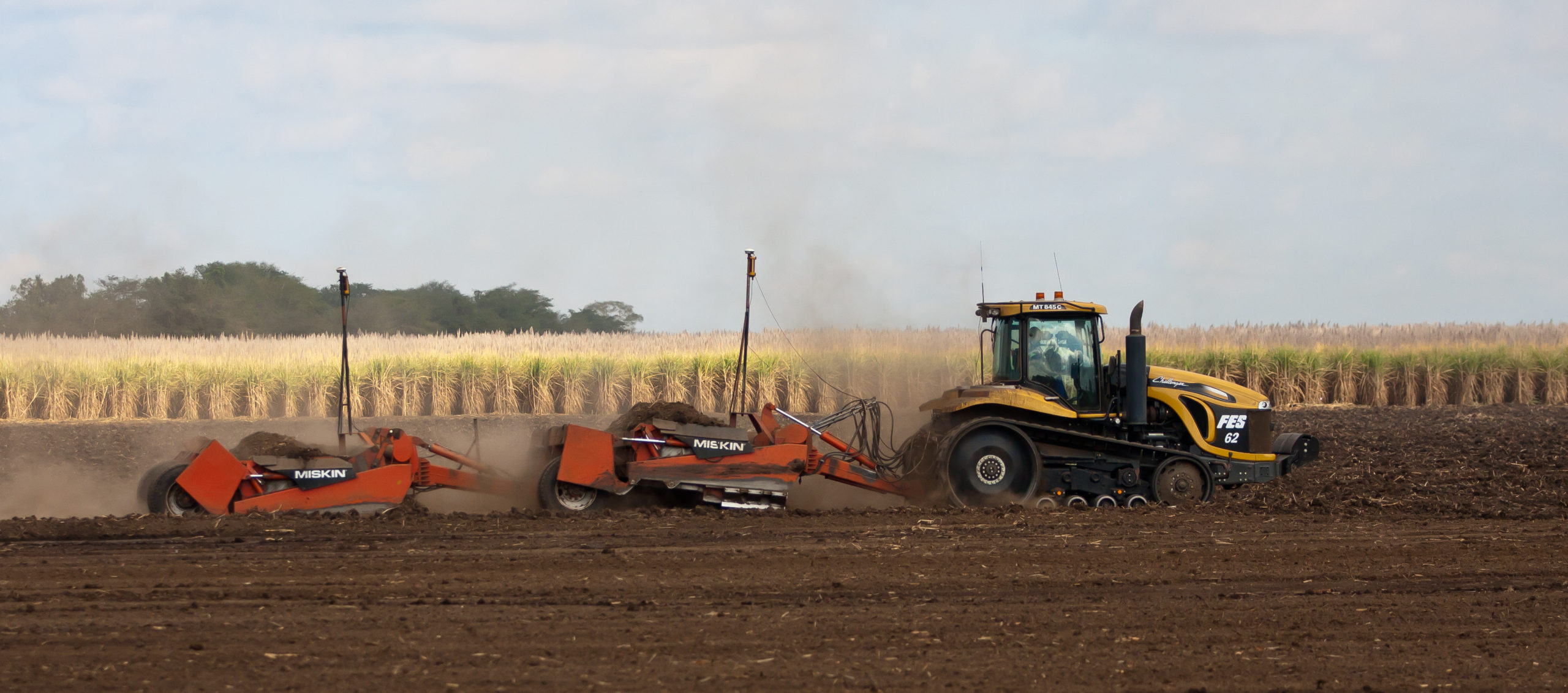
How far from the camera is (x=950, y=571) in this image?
7.45 meters

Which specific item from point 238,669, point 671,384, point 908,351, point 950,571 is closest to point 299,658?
point 238,669

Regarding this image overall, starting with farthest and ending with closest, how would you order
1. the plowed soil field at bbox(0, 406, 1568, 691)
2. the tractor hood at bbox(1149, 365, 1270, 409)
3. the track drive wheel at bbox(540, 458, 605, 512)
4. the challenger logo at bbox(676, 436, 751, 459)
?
the tractor hood at bbox(1149, 365, 1270, 409), the challenger logo at bbox(676, 436, 751, 459), the track drive wheel at bbox(540, 458, 605, 512), the plowed soil field at bbox(0, 406, 1568, 691)

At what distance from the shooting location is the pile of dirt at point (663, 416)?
10.5 metres

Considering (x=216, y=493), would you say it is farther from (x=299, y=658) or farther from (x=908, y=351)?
(x=908, y=351)

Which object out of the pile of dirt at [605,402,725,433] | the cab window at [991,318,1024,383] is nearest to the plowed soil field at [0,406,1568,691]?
the pile of dirt at [605,402,725,433]

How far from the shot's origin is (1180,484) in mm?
10352

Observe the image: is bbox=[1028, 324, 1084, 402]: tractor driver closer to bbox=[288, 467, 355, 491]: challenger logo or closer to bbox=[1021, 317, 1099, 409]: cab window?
bbox=[1021, 317, 1099, 409]: cab window

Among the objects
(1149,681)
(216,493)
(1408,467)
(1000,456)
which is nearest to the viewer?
(1149,681)

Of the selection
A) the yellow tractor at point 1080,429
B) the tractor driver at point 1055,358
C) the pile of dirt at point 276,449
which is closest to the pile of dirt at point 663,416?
the yellow tractor at point 1080,429

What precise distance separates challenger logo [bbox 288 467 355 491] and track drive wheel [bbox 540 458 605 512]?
1676 mm

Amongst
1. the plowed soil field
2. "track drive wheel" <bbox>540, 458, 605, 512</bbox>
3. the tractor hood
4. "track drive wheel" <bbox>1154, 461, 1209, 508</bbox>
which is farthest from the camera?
the tractor hood

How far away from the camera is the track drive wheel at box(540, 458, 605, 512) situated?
9914mm

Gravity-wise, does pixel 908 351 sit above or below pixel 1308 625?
above

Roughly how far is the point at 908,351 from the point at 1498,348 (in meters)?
16.5
